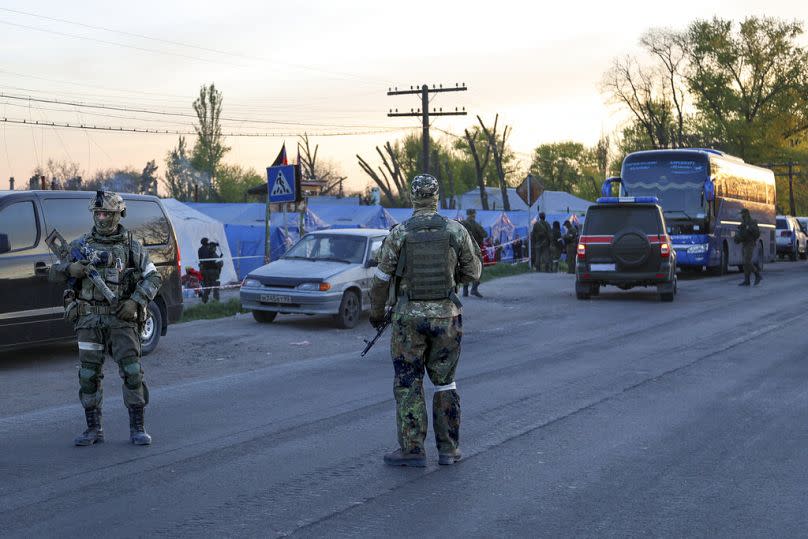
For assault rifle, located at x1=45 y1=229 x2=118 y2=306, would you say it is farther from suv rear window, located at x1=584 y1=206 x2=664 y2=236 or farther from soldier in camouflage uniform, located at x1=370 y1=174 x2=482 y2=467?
suv rear window, located at x1=584 y1=206 x2=664 y2=236

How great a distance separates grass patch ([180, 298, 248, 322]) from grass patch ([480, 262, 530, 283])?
429 inches

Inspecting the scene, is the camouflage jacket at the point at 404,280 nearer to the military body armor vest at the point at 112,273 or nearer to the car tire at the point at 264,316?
the military body armor vest at the point at 112,273

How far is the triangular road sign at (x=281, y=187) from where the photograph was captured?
17906mm

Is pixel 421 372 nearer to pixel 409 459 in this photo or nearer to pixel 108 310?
pixel 409 459

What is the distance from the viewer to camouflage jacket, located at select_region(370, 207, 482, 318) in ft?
20.3

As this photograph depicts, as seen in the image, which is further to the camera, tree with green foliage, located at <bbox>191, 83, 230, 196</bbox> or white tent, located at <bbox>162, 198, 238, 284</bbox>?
tree with green foliage, located at <bbox>191, 83, 230, 196</bbox>

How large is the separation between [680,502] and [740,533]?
1.85 ft

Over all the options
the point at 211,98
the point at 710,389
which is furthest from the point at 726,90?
the point at 710,389

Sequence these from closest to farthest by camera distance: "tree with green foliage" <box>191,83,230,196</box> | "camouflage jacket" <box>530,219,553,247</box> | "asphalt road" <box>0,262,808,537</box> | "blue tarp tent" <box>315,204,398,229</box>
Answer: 1. "asphalt road" <box>0,262,808,537</box>
2. "camouflage jacket" <box>530,219,553,247</box>
3. "blue tarp tent" <box>315,204,398,229</box>
4. "tree with green foliage" <box>191,83,230,196</box>

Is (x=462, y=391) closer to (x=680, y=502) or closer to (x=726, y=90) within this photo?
(x=680, y=502)

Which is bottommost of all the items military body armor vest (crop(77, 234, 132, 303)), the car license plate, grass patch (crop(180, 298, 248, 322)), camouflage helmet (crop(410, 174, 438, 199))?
grass patch (crop(180, 298, 248, 322))

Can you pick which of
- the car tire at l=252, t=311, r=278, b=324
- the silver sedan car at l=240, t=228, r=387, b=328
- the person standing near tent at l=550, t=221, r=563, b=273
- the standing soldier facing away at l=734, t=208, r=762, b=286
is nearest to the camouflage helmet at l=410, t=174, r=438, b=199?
the silver sedan car at l=240, t=228, r=387, b=328

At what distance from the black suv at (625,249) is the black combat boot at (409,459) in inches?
568

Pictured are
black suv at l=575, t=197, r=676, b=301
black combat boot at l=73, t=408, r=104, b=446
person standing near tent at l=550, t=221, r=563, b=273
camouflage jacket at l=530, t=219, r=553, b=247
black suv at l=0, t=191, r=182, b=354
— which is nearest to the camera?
black combat boot at l=73, t=408, r=104, b=446
